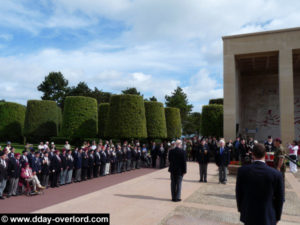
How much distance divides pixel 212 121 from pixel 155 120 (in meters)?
7.29

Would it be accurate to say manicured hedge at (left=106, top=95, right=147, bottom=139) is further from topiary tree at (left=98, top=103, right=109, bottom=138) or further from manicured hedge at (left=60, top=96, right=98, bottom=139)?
topiary tree at (left=98, top=103, right=109, bottom=138)

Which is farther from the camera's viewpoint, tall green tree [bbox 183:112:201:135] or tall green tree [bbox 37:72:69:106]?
tall green tree [bbox 37:72:69:106]

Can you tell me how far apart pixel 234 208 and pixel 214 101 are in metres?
27.1

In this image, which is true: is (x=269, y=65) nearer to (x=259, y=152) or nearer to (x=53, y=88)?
(x=259, y=152)

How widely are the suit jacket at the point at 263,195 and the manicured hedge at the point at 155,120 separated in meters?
25.8

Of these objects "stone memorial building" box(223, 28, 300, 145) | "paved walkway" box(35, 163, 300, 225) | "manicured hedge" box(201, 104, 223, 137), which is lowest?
"paved walkway" box(35, 163, 300, 225)

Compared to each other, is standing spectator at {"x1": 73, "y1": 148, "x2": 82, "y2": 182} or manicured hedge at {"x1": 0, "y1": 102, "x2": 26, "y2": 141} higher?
manicured hedge at {"x1": 0, "y1": 102, "x2": 26, "y2": 141}

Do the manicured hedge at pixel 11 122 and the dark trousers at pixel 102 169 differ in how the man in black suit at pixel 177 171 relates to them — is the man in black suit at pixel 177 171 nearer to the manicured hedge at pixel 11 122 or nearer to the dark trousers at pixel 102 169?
the dark trousers at pixel 102 169

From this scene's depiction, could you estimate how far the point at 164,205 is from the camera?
24.8 feet

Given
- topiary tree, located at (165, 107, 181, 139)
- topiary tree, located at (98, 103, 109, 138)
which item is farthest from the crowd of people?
topiary tree, located at (165, 107, 181, 139)

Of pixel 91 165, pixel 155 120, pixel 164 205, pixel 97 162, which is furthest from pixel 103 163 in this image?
pixel 155 120

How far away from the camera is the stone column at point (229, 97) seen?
A: 2069 centimetres

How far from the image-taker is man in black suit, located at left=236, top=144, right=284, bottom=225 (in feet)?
10.8

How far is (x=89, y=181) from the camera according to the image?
489 inches
